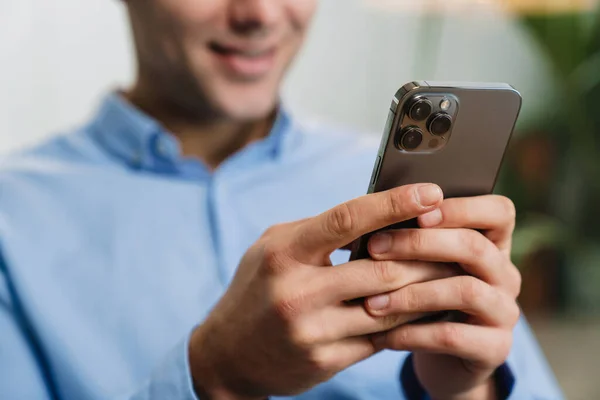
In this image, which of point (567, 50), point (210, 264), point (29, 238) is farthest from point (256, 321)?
point (567, 50)

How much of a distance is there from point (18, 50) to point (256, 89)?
69 cm

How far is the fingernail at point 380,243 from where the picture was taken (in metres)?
0.47

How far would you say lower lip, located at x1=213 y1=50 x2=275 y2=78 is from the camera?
31.1 inches

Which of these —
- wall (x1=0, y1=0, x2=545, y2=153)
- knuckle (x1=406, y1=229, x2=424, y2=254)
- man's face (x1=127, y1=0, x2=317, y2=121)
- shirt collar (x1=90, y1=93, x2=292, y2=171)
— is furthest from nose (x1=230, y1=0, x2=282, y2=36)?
knuckle (x1=406, y1=229, x2=424, y2=254)

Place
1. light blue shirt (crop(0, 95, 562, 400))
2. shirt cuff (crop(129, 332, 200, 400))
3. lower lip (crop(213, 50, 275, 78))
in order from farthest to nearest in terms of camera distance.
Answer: lower lip (crop(213, 50, 275, 78))
light blue shirt (crop(0, 95, 562, 400))
shirt cuff (crop(129, 332, 200, 400))

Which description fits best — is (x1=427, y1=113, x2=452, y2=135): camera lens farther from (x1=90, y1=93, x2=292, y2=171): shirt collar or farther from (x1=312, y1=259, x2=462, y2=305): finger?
(x1=90, y1=93, x2=292, y2=171): shirt collar

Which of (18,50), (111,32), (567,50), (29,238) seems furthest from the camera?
(567,50)

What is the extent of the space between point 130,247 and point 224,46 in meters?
0.26

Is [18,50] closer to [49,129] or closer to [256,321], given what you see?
[49,129]

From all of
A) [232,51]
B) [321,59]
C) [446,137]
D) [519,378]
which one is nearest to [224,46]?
[232,51]

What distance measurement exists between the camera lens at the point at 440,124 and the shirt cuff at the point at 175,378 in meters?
0.26

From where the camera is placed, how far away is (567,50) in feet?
5.51

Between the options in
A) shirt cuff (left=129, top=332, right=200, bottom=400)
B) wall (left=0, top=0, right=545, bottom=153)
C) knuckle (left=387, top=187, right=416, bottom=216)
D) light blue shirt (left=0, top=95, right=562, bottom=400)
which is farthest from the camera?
wall (left=0, top=0, right=545, bottom=153)

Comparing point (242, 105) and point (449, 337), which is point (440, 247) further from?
point (242, 105)
